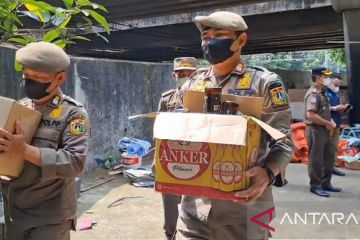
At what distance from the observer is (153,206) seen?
5312 mm

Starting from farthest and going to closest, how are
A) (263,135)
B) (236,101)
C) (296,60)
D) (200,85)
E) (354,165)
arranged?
(296,60), (354,165), (200,85), (263,135), (236,101)

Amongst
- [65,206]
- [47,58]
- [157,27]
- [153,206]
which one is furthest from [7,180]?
[157,27]

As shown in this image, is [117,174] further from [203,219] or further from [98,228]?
[203,219]

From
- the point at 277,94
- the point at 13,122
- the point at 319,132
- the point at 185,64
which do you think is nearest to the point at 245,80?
the point at 277,94

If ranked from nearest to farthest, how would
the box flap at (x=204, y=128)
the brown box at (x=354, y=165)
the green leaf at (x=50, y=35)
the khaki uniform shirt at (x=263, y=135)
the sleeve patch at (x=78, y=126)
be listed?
the box flap at (x=204, y=128)
the khaki uniform shirt at (x=263, y=135)
the sleeve patch at (x=78, y=126)
the green leaf at (x=50, y=35)
the brown box at (x=354, y=165)

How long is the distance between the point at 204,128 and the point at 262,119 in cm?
35

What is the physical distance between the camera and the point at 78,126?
6.89 ft

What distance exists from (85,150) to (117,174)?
5054 mm

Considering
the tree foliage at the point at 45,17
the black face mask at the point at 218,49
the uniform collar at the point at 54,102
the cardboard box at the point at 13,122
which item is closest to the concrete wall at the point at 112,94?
the tree foliage at the point at 45,17

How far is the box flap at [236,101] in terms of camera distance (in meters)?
1.74

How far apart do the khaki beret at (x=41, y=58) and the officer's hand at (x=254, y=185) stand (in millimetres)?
1001

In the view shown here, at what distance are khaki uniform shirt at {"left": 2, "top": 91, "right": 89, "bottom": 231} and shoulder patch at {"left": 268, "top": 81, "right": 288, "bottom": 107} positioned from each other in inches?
35.3

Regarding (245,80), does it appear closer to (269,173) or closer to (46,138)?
(269,173)

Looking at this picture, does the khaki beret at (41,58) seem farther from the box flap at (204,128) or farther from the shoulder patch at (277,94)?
the shoulder patch at (277,94)
